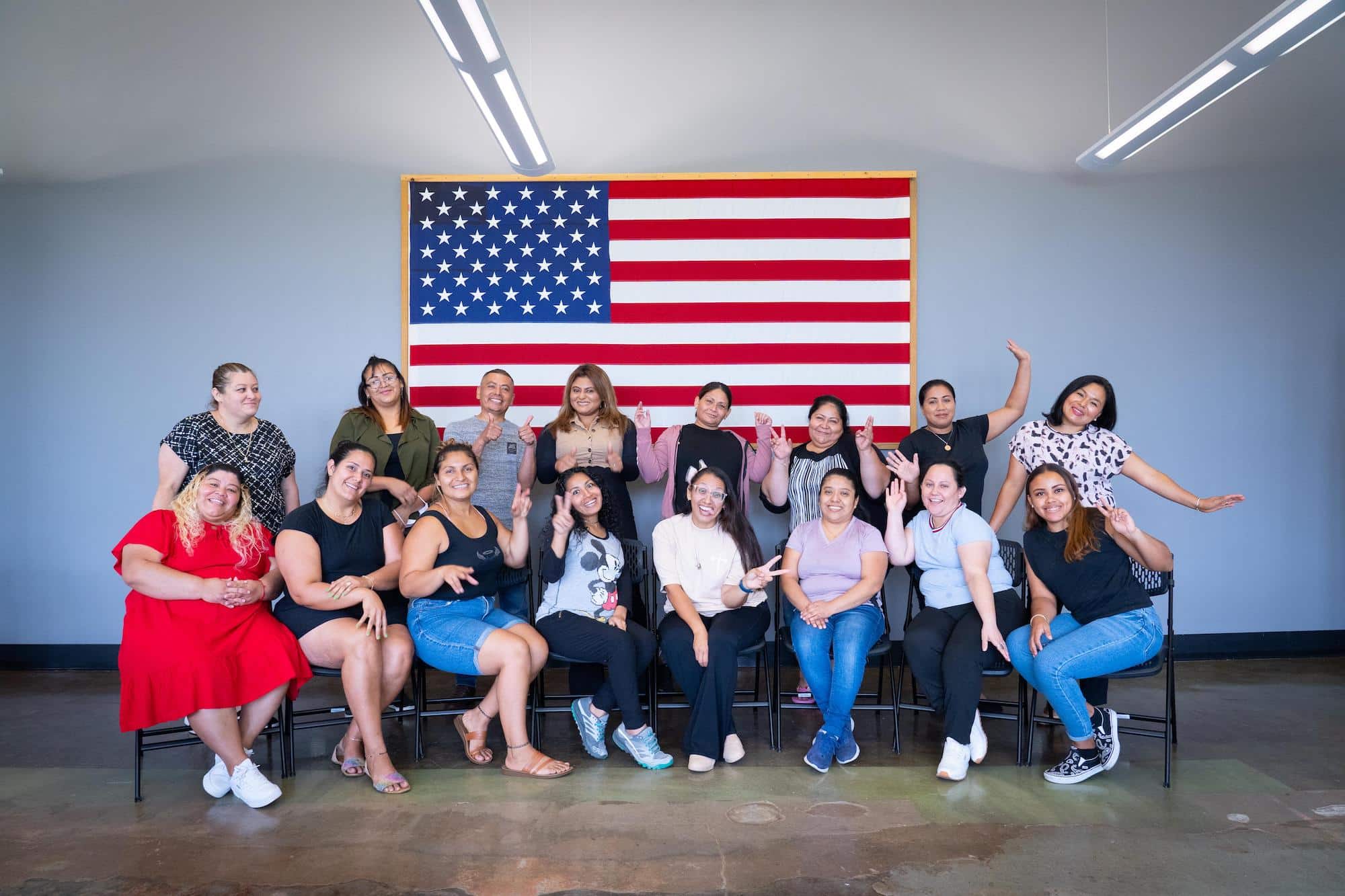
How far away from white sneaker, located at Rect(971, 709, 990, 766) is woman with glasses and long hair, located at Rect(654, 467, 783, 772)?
0.90 metres

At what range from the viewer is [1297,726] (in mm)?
3924

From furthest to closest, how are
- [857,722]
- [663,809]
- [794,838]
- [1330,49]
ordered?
[1330,49]
[857,722]
[663,809]
[794,838]

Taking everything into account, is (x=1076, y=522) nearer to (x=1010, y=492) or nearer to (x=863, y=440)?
(x=1010, y=492)

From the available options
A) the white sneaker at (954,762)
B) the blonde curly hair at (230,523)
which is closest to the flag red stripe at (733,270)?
the blonde curly hair at (230,523)

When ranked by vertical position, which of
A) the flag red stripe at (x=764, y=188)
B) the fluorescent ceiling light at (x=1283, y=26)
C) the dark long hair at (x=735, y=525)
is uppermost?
the fluorescent ceiling light at (x=1283, y=26)

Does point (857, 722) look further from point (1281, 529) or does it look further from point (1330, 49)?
point (1330, 49)

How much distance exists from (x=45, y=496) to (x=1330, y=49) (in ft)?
26.3

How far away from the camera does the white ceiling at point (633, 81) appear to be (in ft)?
17.0

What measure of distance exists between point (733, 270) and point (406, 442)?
7.04ft

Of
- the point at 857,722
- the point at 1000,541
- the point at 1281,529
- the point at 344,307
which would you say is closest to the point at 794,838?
the point at 857,722

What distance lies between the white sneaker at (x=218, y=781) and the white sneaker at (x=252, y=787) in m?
0.08

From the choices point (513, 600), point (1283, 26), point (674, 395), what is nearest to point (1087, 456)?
point (1283, 26)

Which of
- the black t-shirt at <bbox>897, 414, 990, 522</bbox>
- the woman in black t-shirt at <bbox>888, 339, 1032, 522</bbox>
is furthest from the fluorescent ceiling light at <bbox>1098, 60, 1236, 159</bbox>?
the black t-shirt at <bbox>897, 414, 990, 522</bbox>

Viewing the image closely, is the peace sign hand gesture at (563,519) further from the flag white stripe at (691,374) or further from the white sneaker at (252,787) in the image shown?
the flag white stripe at (691,374)
